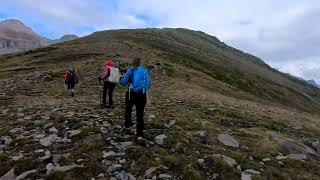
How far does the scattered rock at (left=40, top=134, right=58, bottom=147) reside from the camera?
16500 millimetres

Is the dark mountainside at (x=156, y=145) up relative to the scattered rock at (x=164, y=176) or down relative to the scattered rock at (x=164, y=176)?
up

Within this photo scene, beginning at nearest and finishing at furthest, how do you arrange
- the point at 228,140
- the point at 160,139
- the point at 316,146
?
the point at 160,139 < the point at 228,140 < the point at 316,146

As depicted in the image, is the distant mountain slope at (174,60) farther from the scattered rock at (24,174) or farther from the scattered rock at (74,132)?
the scattered rock at (24,174)

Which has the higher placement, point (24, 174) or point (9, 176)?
point (24, 174)

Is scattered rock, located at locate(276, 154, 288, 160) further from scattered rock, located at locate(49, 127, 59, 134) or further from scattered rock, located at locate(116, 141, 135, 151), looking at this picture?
scattered rock, located at locate(49, 127, 59, 134)

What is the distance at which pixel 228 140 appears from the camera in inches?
744

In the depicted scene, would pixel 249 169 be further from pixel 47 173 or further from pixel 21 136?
pixel 21 136

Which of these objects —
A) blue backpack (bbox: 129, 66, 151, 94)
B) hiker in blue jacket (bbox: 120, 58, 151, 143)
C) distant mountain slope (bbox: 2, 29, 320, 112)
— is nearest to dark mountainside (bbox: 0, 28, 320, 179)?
hiker in blue jacket (bbox: 120, 58, 151, 143)

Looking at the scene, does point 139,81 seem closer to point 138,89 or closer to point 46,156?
point 138,89

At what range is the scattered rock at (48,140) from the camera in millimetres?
16500

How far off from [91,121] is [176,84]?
23.1m

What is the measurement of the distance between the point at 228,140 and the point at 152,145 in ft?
13.2

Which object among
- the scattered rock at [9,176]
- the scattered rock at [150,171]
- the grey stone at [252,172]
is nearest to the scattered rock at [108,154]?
the scattered rock at [150,171]

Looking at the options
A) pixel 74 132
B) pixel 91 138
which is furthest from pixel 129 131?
pixel 74 132
